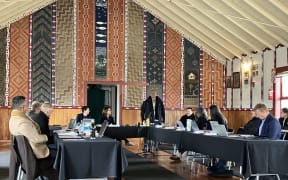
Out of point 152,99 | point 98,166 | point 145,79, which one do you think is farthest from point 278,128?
point 145,79

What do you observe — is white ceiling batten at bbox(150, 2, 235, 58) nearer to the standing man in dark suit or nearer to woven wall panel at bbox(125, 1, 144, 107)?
woven wall panel at bbox(125, 1, 144, 107)

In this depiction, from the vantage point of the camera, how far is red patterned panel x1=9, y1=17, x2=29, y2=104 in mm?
13836

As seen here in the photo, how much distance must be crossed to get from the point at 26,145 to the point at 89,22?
9885 mm

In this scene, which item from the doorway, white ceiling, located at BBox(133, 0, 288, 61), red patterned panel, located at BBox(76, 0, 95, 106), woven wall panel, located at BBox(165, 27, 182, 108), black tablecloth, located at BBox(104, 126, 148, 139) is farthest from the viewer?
the doorway

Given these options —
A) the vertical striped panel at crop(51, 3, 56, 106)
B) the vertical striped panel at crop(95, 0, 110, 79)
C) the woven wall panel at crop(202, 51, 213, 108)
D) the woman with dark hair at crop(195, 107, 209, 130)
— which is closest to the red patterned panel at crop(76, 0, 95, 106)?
the vertical striped panel at crop(95, 0, 110, 79)

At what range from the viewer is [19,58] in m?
13.9

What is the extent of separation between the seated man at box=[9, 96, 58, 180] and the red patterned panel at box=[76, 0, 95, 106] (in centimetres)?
890

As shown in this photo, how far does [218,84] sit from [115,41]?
375 centimetres

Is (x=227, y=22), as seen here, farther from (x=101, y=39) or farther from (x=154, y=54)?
(x=101, y=39)

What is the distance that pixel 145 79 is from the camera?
48.4 feet

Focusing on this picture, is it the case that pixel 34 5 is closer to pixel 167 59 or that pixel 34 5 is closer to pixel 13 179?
pixel 167 59

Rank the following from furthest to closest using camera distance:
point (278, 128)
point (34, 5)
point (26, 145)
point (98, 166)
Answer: point (34, 5) < point (278, 128) < point (98, 166) < point (26, 145)

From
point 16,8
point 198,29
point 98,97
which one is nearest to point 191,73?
point 198,29

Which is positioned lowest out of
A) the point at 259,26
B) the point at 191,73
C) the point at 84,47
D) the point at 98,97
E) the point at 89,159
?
the point at 89,159
